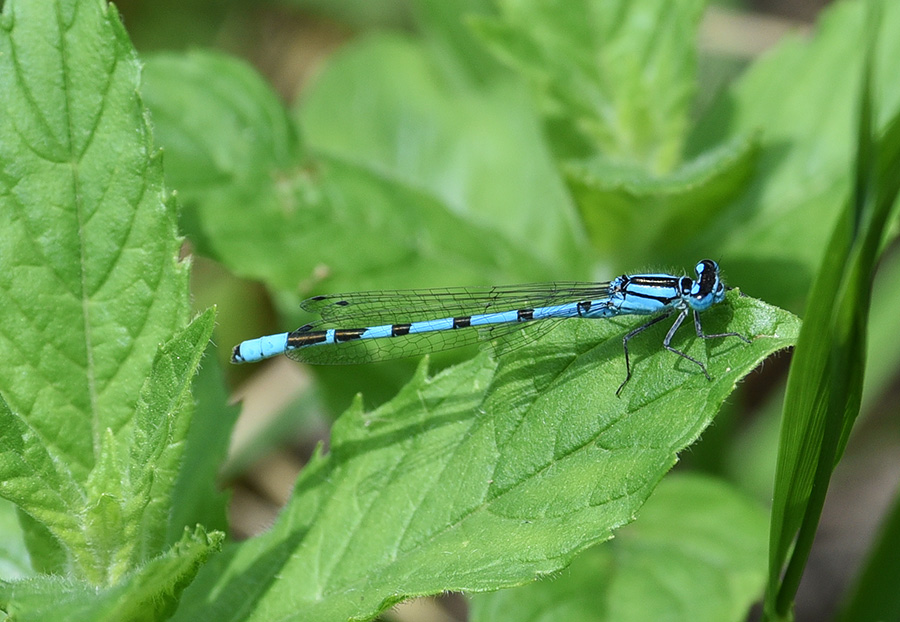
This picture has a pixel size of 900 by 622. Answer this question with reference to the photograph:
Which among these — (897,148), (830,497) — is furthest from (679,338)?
(830,497)

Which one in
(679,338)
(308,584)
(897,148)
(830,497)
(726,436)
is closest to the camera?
(897,148)

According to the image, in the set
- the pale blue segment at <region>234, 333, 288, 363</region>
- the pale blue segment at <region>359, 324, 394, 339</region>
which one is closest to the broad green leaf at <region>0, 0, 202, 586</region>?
the pale blue segment at <region>234, 333, 288, 363</region>

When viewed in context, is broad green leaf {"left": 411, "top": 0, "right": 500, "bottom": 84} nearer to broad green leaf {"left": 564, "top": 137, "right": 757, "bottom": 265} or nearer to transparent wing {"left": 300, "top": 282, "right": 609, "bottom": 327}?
broad green leaf {"left": 564, "top": 137, "right": 757, "bottom": 265}

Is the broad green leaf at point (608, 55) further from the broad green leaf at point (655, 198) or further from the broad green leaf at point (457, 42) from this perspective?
the broad green leaf at point (457, 42)

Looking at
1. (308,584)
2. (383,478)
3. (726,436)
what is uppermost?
(383,478)

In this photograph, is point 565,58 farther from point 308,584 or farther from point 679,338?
point 308,584

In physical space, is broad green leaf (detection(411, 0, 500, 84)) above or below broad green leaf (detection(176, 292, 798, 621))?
above

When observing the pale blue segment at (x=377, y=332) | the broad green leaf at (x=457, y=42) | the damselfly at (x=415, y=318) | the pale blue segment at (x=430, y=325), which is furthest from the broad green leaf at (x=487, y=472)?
the broad green leaf at (x=457, y=42)
